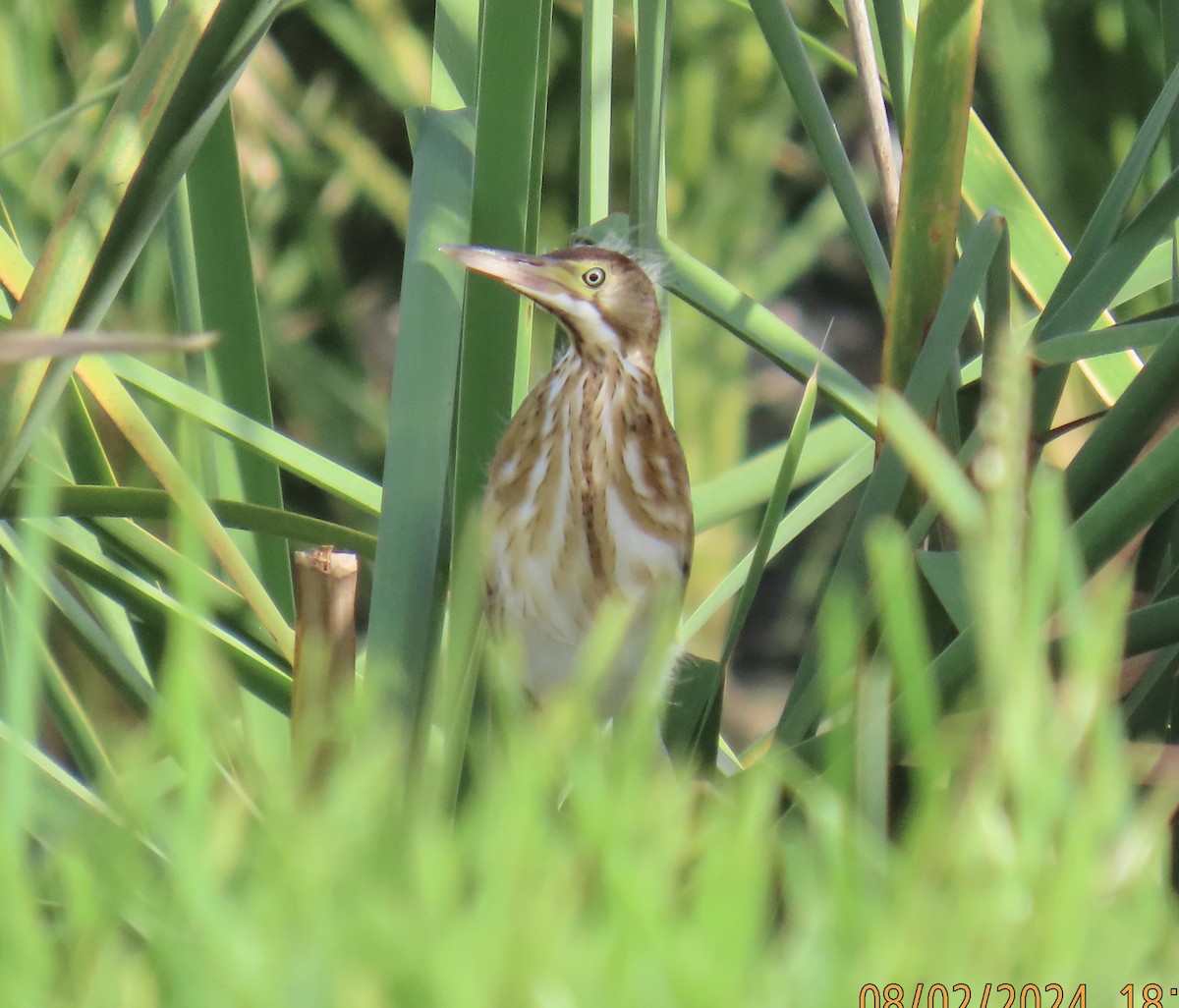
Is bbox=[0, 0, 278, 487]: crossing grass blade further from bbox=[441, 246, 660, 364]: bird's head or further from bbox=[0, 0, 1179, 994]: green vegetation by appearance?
bbox=[441, 246, 660, 364]: bird's head

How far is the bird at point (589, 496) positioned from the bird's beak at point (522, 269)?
0.05 metres

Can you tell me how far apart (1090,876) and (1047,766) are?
0.10 feet

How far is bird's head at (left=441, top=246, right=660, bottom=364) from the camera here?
5.39 feet

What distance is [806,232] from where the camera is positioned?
2.89 m

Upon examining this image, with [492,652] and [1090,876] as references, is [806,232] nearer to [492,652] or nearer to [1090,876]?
[492,652]

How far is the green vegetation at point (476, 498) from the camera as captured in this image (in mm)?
416

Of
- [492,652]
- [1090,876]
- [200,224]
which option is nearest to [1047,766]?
[1090,876]

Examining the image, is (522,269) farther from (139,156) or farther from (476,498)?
(139,156)
